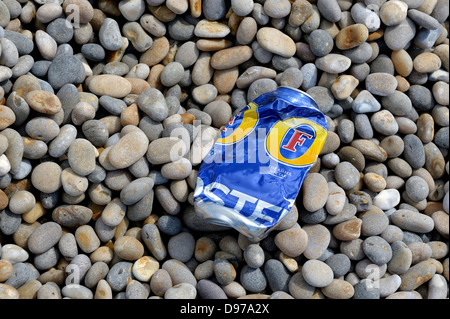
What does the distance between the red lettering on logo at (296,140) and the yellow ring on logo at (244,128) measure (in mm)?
89

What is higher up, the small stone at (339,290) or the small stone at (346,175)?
the small stone at (346,175)

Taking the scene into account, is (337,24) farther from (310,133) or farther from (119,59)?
(119,59)

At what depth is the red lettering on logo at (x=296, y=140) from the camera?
1063 mm

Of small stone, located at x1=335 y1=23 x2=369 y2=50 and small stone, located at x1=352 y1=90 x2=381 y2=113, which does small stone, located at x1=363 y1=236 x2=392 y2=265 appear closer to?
small stone, located at x1=352 y1=90 x2=381 y2=113

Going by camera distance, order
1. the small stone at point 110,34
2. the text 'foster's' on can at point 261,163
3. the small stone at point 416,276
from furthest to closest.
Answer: the small stone at point 110,34
the small stone at point 416,276
the text 'foster's' on can at point 261,163

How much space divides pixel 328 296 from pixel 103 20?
84 centimetres

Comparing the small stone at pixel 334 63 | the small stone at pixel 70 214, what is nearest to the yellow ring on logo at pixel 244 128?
the small stone at pixel 334 63

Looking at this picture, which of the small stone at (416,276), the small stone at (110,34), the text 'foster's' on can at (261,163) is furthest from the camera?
the small stone at (110,34)

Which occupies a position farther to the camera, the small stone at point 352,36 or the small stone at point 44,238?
the small stone at point 352,36

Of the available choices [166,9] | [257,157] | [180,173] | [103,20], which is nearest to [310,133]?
[257,157]

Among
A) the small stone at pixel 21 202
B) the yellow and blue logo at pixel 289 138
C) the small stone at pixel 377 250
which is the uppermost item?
the yellow and blue logo at pixel 289 138

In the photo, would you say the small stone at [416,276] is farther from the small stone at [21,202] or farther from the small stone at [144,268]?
the small stone at [21,202]

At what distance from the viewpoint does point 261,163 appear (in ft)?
3.41

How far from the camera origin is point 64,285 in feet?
3.53
